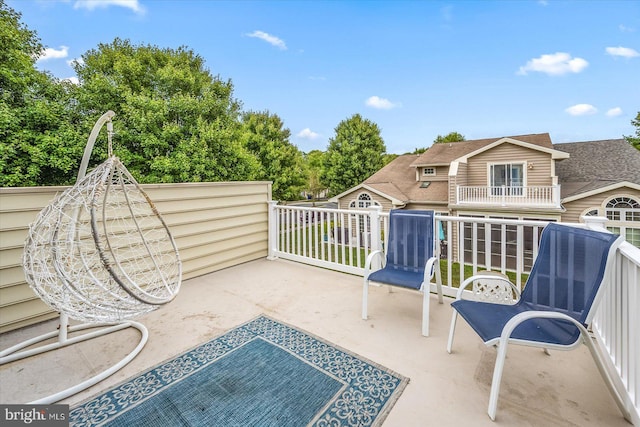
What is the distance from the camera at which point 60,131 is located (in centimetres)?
691

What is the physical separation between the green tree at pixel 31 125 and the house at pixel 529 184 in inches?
376

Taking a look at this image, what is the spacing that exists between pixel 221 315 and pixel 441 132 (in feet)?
90.6

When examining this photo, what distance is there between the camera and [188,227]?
3941 mm

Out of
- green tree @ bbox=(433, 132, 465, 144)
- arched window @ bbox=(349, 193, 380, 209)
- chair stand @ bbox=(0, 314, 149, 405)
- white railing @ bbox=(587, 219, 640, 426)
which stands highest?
green tree @ bbox=(433, 132, 465, 144)

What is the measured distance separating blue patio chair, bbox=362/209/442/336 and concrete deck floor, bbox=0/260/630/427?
42cm

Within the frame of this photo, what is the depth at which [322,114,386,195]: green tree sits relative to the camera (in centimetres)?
2002

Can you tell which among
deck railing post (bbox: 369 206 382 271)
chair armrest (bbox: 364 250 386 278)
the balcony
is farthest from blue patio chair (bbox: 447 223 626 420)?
deck railing post (bbox: 369 206 382 271)

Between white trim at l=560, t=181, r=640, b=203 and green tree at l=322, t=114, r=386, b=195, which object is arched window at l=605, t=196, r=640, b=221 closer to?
white trim at l=560, t=181, r=640, b=203

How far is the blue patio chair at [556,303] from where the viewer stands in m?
1.53

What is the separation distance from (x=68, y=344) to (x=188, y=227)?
184cm

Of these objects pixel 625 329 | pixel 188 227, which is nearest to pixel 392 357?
pixel 625 329

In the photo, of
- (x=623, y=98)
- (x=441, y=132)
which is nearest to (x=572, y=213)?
(x=623, y=98)

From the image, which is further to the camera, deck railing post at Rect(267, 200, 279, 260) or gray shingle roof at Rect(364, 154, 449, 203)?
gray shingle roof at Rect(364, 154, 449, 203)

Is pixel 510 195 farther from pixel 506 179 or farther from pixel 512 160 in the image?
pixel 512 160
